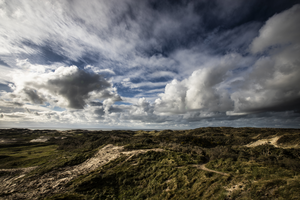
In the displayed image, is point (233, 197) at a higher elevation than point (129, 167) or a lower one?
higher

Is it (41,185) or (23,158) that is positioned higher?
(41,185)

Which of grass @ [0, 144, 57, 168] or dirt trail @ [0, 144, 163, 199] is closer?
dirt trail @ [0, 144, 163, 199]

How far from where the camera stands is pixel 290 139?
42.5m

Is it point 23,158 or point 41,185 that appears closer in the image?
point 41,185

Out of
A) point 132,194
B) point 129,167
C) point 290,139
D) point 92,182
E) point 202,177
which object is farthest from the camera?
point 290,139

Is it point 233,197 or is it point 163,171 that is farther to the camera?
point 163,171

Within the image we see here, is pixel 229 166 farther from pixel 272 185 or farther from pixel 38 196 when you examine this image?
pixel 38 196

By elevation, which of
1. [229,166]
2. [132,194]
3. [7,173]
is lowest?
[7,173]

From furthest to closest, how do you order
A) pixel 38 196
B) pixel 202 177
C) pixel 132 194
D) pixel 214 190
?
pixel 38 196 < pixel 132 194 < pixel 202 177 < pixel 214 190

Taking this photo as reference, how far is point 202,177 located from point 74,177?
19319mm

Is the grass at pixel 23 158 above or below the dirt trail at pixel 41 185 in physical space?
below

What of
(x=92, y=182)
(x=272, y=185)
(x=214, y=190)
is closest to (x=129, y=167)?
(x=92, y=182)

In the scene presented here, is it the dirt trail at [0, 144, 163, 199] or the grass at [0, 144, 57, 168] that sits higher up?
the dirt trail at [0, 144, 163, 199]

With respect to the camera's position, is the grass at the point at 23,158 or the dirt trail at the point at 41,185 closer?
the dirt trail at the point at 41,185
